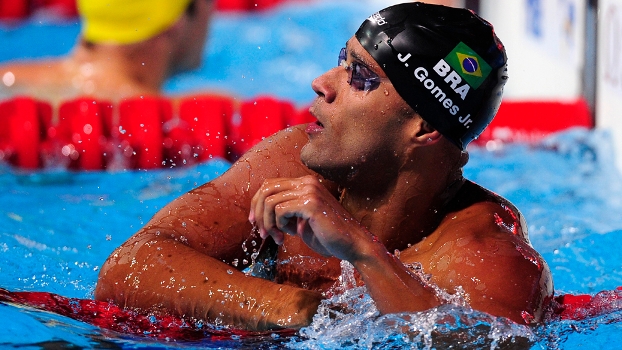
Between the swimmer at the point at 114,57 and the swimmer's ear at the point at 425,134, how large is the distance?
2985 millimetres

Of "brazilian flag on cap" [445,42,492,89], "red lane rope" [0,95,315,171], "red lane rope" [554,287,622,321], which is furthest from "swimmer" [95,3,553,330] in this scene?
"red lane rope" [0,95,315,171]

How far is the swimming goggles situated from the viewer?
197 cm

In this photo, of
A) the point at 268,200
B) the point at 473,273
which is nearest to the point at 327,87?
the point at 268,200

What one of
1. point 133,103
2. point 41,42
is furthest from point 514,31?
point 41,42

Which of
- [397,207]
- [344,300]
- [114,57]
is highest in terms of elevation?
[114,57]

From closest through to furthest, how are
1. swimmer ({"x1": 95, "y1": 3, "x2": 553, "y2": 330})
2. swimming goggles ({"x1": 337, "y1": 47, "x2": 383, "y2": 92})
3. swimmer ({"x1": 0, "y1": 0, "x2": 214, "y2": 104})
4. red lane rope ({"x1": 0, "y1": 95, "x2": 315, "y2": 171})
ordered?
swimmer ({"x1": 95, "y1": 3, "x2": 553, "y2": 330}) < swimming goggles ({"x1": 337, "y1": 47, "x2": 383, "y2": 92}) < red lane rope ({"x1": 0, "y1": 95, "x2": 315, "y2": 171}) < swimmer ({"x1": 0, "y1": 0, "x2": 214, "y2": 104})

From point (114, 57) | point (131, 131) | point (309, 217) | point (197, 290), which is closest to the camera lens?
point (309, 217)

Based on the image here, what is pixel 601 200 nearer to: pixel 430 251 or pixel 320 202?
pixel 430 251

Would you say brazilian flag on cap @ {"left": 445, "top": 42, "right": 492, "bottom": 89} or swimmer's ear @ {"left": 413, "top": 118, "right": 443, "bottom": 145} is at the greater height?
brazilian flag on cap @ {"left": 445, "top": 42, "right": 492, "bottom": 89}

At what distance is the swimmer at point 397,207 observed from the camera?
1867 mm

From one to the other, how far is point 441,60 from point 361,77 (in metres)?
0.18

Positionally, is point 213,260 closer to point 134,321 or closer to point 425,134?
point 134,321

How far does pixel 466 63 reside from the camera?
1.93 meters

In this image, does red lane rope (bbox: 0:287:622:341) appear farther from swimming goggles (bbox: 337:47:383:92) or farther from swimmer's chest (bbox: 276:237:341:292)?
swimming goggles (bbox: 337:47:383:92)
